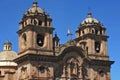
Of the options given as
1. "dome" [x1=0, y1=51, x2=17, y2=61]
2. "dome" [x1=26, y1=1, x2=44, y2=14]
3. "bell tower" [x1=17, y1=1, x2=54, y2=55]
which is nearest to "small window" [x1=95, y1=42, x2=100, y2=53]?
"bell tower" [x1=17, y1=1, x2=54, y2=55]

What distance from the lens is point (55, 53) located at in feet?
225

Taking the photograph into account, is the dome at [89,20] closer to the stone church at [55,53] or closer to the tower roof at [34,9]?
the stone church at [55,53]

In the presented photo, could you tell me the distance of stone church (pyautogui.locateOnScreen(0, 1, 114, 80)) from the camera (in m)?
66.7

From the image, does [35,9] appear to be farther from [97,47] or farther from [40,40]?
[97,47]

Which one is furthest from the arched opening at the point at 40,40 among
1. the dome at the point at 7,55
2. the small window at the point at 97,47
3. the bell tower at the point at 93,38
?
the dome at the point at 7,55

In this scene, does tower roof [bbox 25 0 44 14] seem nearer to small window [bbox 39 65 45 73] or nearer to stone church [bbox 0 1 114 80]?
stone church [bbox 0 1 114 80]

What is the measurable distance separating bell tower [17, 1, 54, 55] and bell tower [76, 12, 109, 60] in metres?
7.60

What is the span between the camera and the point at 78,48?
70.3m

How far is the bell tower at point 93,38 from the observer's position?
7325 cm

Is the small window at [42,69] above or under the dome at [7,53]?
under

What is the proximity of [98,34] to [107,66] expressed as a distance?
5.73m

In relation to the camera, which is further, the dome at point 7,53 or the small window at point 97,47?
the dome at point 7,53

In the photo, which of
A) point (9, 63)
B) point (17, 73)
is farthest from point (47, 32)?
point (9, 63)

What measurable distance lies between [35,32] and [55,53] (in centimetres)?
470
